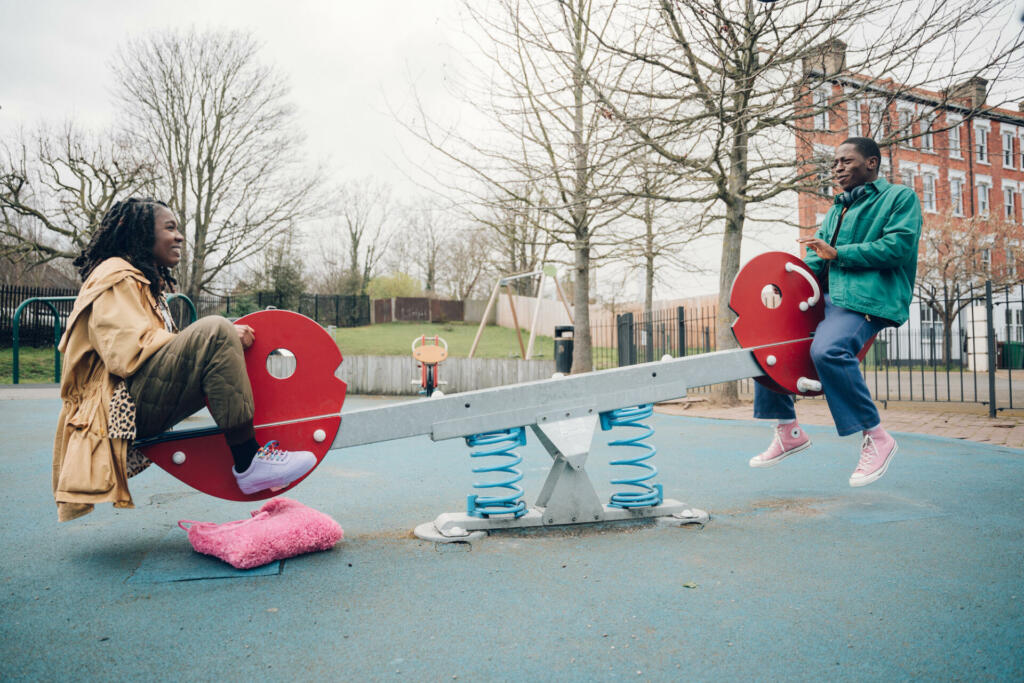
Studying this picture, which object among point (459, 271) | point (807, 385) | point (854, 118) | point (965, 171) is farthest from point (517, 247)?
point (807, 385)

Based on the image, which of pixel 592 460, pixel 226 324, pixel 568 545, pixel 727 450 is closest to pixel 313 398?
pixel 226 324

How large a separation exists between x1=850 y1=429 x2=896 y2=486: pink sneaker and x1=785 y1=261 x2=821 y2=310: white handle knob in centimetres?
77

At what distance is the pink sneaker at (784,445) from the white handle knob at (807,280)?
72 cm

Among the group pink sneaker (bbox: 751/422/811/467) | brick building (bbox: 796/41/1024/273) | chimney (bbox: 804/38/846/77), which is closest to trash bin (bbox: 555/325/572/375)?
brick building (bbox: 796/41/1024/273)

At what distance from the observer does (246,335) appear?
3076mm

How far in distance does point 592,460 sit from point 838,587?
300 cm

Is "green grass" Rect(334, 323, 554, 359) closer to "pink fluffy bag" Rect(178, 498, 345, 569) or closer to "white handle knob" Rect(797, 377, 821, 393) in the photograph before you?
"white handle knob" Rect(797, 377, 821, 393)

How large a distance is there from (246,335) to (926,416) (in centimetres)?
870

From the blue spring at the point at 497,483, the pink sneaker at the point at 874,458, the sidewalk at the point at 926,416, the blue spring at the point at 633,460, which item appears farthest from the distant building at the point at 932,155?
the blue spring at the point at 497,483

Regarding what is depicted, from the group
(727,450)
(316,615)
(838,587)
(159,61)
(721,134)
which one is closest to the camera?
(316,615)

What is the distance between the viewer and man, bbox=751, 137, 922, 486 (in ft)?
10.9

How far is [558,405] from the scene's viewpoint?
342cm

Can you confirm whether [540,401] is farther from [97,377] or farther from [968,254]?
[968,254]

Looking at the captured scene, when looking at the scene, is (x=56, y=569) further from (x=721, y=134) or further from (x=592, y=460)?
(x=721, y=134)
